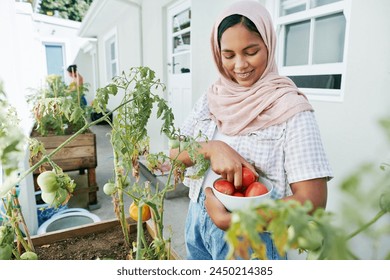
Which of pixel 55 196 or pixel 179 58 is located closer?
pixel 55 196

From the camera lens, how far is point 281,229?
0.60ft

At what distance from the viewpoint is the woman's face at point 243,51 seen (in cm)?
69

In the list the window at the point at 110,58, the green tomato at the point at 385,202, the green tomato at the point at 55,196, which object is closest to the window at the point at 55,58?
the window at the point at 110,58

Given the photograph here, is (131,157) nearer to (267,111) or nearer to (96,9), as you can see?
(267,111)

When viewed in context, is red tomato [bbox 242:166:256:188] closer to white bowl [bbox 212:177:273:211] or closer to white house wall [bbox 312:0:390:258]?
white bowl [bbox 212:177:273:211]

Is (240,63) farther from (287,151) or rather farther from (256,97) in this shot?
(287,151)

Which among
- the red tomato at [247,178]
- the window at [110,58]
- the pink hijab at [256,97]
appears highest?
the window at [110,58]

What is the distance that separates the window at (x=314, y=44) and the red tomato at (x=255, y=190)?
1029 mm

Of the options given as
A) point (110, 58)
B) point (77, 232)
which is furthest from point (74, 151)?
point (110, 58)

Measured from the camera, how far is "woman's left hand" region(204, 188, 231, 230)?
58 centimetres

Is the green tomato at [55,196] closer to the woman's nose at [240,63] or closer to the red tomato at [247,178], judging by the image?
the red tomato at [247,178]

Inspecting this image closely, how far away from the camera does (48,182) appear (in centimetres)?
48

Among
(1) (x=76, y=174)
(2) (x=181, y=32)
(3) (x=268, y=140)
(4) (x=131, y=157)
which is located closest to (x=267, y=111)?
(3) (x=268, y=140)

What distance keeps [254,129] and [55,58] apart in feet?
42.2
